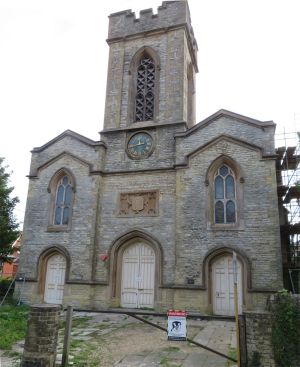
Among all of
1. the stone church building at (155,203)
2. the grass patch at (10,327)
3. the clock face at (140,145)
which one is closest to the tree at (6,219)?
the stone church building at (155,203)

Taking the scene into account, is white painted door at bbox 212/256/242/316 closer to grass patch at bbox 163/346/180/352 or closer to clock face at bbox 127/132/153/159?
grass patch at bbox 163/346/180/352

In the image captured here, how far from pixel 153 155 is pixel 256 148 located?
4935 millimetres

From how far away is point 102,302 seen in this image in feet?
50.8

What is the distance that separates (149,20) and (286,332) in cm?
1869

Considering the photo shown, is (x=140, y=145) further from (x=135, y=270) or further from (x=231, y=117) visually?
(x=135, y=270)

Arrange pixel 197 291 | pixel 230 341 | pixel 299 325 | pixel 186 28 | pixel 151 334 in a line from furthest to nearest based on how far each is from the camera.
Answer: pixel 186 28
pixel 197 291
pixel 151 334
pixel 230 341
pixel 299 325

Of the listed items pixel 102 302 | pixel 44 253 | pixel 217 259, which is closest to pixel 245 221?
pixel 217 259

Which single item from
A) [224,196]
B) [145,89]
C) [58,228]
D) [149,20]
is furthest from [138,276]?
[149,20]

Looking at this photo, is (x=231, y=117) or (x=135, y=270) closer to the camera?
(x=135, y=270)

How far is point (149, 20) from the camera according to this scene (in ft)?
66.9

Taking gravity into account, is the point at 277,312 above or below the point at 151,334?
above

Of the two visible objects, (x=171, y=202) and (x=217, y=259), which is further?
(x=171, y=202)

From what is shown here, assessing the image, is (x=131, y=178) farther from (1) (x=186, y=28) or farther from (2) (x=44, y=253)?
(1) (x=186, y=28)

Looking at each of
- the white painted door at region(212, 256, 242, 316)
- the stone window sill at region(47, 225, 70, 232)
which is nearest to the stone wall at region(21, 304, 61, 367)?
the white painted door at region(212, 256, 242, 316)
